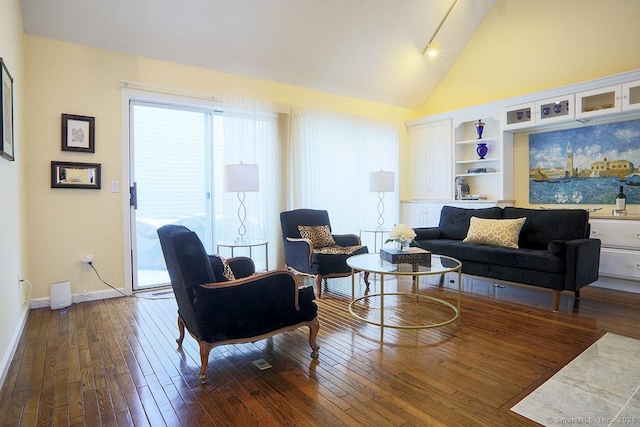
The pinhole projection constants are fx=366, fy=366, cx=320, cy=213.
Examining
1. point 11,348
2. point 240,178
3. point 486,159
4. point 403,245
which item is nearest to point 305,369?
point 403,245

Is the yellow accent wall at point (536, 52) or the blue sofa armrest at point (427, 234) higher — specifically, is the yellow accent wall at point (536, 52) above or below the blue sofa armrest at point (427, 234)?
above

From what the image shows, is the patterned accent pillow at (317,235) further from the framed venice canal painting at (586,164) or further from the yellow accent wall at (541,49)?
the yellow accent wall at (541,49)

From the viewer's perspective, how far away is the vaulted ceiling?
11.6ft

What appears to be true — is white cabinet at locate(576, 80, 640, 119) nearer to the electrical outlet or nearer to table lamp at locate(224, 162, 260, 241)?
table lamp at locate(224, 162, 260, 241)

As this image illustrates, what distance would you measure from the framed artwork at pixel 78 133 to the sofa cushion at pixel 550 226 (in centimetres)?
469

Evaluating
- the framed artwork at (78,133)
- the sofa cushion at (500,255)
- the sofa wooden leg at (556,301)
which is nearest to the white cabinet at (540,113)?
the sofa cushion at (500,255)

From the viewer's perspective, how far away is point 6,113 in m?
2.50

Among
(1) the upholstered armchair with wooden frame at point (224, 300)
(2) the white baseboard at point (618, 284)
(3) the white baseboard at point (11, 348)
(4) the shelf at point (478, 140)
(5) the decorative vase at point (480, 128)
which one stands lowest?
(3) the white baseboard at point (11, 348)

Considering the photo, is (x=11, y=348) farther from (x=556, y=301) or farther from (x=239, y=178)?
(x=556, y=301)

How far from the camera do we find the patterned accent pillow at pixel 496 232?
395 centimetres

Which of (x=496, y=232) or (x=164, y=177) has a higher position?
(x=164, y=177)

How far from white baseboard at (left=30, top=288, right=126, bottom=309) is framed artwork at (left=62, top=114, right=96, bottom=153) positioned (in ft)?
4.79

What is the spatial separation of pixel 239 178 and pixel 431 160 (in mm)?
3473

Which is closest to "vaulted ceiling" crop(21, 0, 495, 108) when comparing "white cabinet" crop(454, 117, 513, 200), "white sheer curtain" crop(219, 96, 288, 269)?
"white sheer curtain" crop(219, 96, 288, 269)
